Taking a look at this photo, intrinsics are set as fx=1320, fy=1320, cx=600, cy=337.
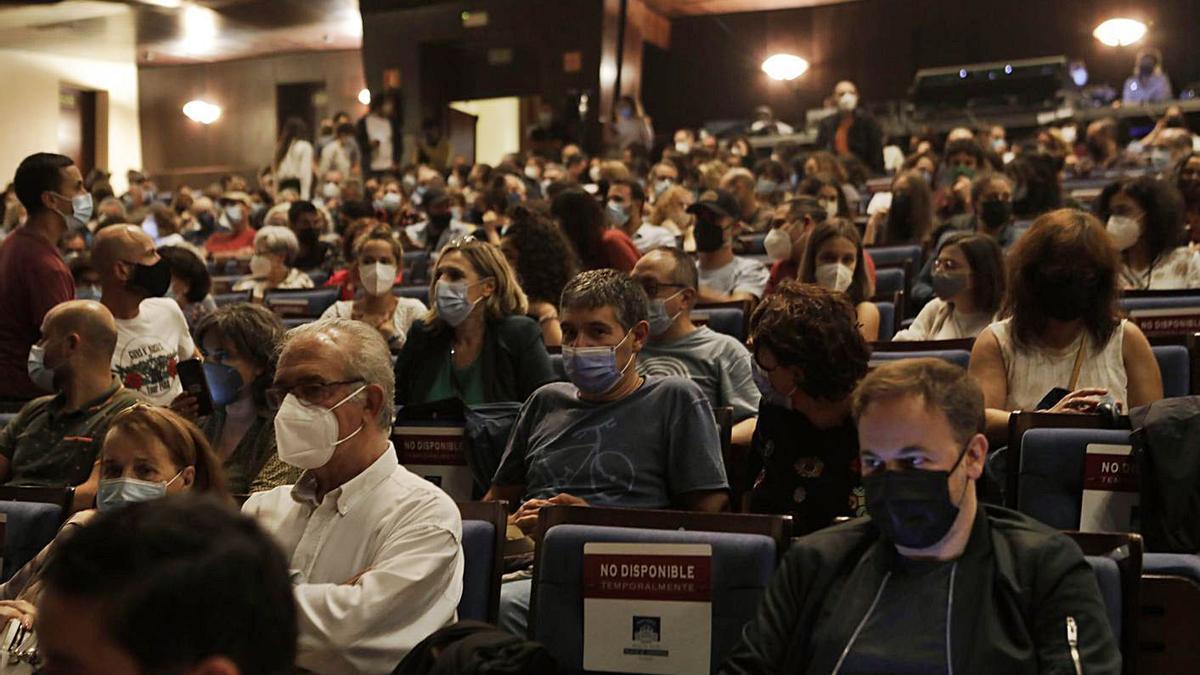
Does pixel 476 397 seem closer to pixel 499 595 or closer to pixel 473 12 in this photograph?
pixel 499 595

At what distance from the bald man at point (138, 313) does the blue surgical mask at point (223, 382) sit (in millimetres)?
774

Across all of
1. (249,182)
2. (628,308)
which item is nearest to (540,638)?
(628,308)

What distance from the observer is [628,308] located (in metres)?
3.48

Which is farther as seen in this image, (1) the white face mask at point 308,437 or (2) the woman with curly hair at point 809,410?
(2) the woman with curly hair at point 809,410

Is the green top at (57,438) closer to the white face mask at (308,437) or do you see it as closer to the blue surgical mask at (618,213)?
the white face mask at (308,437)

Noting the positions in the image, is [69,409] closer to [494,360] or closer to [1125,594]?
[494,360]

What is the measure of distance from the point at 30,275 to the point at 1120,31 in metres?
15.3

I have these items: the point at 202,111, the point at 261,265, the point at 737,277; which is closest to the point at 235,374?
the point at 737,277

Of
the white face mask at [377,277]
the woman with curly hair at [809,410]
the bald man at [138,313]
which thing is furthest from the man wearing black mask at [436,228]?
the woman with curly hair at [809,410]

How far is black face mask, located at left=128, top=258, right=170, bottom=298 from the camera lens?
471cm

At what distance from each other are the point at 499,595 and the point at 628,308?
1.01 metres

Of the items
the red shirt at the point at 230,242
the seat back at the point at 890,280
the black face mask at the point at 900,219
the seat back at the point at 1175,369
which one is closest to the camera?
the seat back at the point at 1175,369

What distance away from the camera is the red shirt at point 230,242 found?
1041cm

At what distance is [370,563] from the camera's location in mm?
2561
